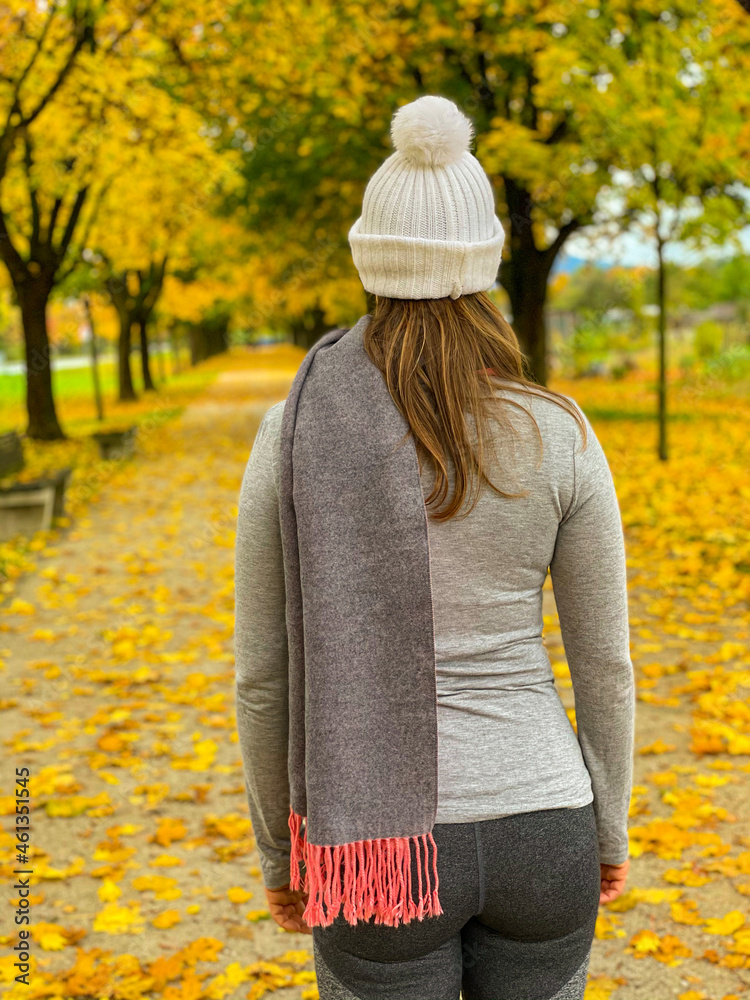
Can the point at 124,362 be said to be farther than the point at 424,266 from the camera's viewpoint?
Yes

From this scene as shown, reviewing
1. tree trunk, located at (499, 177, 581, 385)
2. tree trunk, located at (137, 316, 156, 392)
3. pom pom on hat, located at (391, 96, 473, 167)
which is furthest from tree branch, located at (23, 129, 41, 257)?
pom pom on hat, located at (391, 96, 473, 167)

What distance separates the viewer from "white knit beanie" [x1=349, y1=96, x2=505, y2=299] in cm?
146

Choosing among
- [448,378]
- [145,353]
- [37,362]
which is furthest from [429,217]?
[145,353]

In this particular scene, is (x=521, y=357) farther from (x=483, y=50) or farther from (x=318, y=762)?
(x=483, y=50)

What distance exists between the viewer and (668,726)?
4.50m

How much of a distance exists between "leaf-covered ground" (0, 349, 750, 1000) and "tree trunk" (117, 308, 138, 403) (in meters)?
17.4

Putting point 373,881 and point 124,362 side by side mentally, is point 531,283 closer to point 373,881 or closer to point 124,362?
point 124,362

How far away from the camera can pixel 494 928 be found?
4.82ft

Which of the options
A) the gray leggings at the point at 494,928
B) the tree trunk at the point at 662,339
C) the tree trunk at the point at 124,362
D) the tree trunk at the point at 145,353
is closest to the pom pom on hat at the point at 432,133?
the gray leggings at the point at 494,928

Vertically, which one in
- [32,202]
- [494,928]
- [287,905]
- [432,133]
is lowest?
[287,905]

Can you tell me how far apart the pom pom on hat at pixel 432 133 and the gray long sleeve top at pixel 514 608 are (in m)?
0.38

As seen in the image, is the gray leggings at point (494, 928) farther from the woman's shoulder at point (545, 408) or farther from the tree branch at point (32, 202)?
the tree branch at point (32, 202)

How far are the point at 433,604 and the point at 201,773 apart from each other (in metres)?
3.18

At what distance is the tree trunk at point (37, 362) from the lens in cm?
1537
